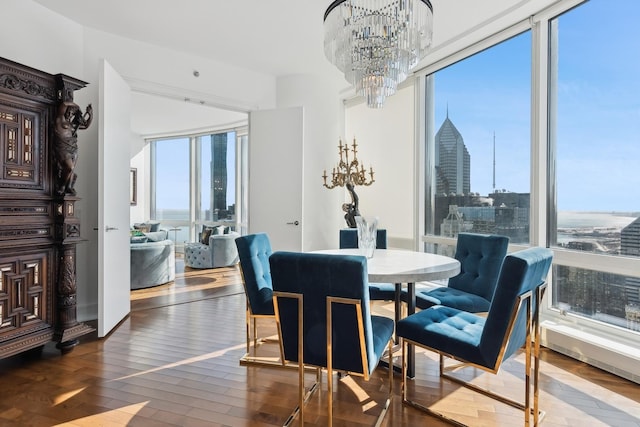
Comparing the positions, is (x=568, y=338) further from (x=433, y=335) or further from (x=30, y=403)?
(x=30, y=403)

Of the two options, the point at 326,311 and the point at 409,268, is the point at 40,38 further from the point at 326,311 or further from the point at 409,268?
the point at 409,268

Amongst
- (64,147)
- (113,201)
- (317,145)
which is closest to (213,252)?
(317,145)

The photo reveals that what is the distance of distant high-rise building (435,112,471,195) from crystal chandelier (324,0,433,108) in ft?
6.13

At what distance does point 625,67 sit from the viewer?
266cm

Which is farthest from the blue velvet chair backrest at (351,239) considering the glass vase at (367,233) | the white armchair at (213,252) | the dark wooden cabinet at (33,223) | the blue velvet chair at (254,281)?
the white armchair at (213,252)

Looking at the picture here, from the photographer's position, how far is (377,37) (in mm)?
2346

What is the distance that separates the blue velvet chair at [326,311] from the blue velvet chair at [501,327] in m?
0.34

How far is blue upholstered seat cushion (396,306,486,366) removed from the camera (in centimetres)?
179

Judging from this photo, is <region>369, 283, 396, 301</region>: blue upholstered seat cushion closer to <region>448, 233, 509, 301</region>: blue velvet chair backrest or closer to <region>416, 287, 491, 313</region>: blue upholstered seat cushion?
<region>416, 287, 491, 313</region>: blue upholstered seat cushion

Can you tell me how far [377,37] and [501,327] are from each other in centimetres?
184

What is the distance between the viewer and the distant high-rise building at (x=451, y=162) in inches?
160

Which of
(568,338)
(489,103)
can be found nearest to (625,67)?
(489,103)

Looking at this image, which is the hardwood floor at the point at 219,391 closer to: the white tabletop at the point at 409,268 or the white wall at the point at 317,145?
the white tabletop at the point at 409,268

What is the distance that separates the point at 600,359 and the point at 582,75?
2157mm
